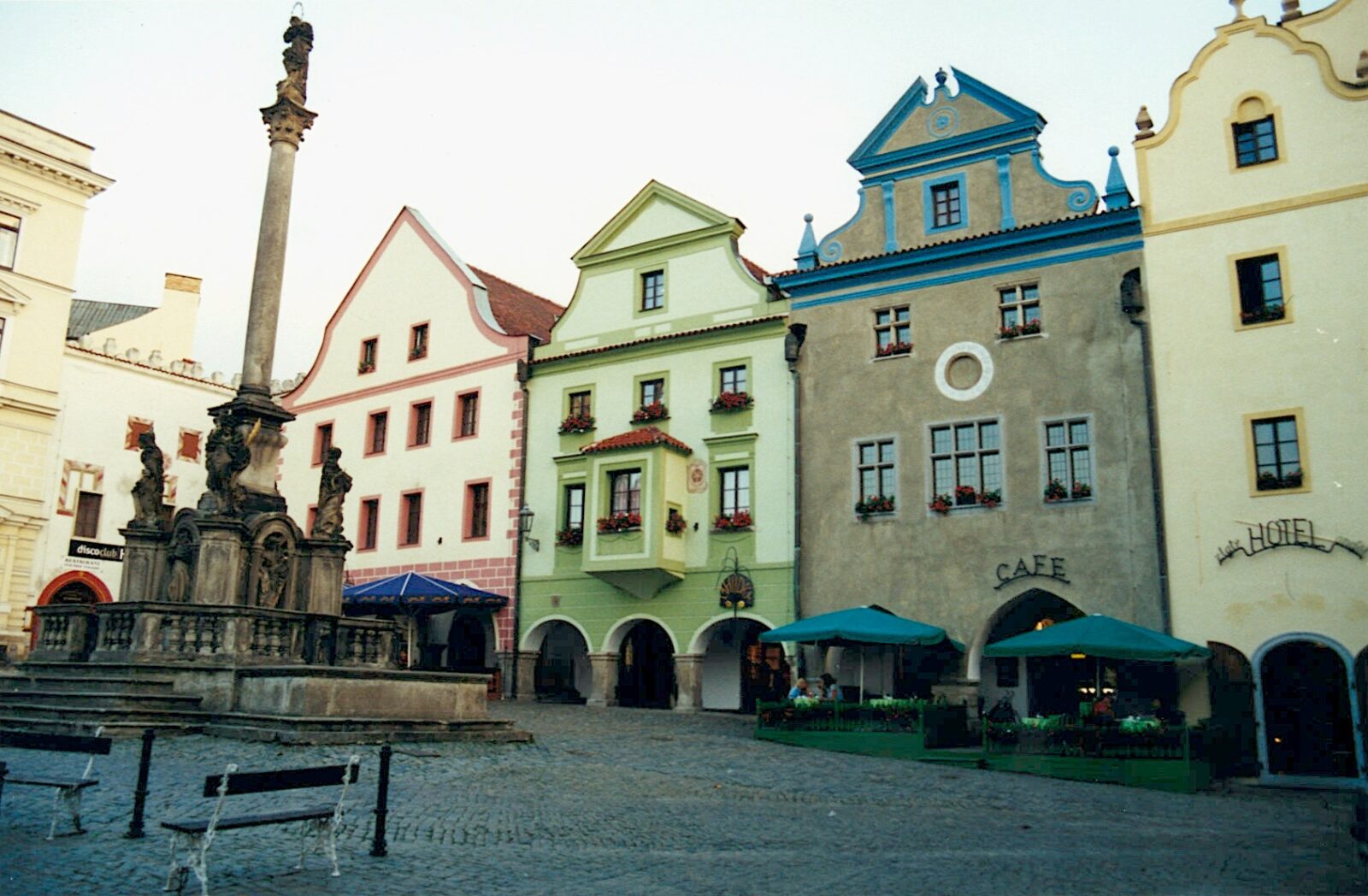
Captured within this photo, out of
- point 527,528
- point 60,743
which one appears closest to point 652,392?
point 527,528

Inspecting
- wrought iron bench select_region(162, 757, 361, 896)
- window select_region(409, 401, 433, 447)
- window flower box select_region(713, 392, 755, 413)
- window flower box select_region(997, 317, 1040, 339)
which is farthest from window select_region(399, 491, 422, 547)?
wrought iron bench select_region(162, 757, 361, 896)

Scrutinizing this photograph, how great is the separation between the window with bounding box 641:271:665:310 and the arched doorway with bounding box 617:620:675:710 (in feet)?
28.0

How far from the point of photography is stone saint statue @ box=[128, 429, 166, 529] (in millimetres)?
19859

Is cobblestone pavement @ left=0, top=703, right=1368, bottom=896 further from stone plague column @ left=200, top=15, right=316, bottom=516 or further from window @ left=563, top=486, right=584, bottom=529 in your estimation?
window @ left=563, top=486, right=584, bottom=529

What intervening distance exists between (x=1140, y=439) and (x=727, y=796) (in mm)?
13325

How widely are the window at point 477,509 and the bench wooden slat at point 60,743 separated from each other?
22.9m

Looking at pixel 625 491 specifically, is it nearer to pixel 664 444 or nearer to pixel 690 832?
pixel 664 444

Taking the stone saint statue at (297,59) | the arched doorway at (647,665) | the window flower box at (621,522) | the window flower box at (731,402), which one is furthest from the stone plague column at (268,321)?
the arched doorway at (647,665)

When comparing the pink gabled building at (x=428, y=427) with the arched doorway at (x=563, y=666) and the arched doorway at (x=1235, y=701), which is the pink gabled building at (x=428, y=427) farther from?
the arched doorway at (x=1235, y=701)

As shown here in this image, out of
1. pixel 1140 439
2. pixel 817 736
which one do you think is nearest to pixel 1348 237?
pixel 1140 439

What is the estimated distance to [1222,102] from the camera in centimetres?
2464

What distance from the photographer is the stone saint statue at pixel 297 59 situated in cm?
2291

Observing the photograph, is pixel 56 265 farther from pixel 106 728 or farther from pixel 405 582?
pixel 106 728

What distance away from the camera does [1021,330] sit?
1021 inches
